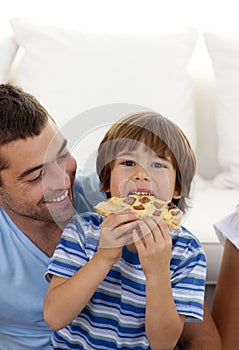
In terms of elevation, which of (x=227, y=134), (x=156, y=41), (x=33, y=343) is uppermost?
(x=156, y=41)

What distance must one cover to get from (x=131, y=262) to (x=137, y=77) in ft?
3.26

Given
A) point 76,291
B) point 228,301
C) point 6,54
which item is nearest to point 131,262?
point 76,291

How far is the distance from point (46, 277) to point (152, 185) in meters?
0.31

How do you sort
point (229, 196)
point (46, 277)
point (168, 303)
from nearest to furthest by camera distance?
point (168, 303), point (46, 277), point (229, 196)

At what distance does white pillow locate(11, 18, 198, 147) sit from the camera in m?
2.06

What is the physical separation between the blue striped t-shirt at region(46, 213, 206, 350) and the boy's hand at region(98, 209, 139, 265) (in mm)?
111

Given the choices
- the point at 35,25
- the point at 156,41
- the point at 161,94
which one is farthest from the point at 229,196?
the point at 35,25

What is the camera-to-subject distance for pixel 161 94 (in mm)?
2094

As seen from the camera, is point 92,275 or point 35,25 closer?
point 92,275

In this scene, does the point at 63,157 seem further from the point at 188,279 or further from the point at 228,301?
the point at 228,301

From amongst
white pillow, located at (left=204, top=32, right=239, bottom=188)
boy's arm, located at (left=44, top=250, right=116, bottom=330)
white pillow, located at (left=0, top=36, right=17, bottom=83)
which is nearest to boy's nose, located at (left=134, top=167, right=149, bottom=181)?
boy's arm, located at (left=44, top=250, right=116, bottom=330)

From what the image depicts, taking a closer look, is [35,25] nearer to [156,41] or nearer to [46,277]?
[156,41]

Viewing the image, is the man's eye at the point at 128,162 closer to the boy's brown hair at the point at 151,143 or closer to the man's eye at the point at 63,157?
the boy's brown hair at the point at 151,143

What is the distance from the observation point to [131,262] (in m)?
1.21
